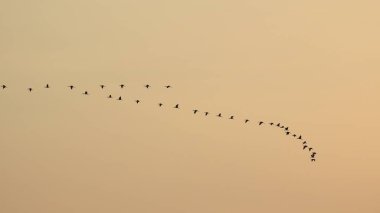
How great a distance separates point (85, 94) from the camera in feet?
70.4

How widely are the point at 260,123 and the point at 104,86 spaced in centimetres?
644

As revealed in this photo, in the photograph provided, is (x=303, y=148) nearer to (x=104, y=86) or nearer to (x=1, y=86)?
(x=104, y=86)

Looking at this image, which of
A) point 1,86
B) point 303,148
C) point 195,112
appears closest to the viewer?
point 1,86

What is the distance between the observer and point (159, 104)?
2219 centimetres

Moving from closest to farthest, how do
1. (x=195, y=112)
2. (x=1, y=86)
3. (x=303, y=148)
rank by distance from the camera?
1. (x=1, y=86)
2. (x=195, y=112)
3. (x=303, y=148)

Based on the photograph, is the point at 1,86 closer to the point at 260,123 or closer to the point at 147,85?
the point at 147,85

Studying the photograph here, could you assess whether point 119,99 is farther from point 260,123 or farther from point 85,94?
point 260,123

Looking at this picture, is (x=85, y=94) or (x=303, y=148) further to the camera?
(x=303, y=148)

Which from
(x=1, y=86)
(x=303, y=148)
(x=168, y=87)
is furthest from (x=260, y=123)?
(x=1, y=86)

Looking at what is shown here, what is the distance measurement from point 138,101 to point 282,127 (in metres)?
5.99

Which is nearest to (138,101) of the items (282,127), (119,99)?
(119,99)

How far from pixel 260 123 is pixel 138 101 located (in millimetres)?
5021

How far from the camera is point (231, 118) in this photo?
74.6ft

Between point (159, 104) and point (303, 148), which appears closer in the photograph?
point (159, 104)
